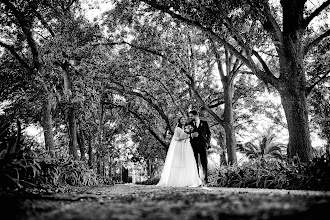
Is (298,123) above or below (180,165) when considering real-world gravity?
above

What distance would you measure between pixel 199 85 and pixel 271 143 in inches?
398

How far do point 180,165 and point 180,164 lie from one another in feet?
0.10

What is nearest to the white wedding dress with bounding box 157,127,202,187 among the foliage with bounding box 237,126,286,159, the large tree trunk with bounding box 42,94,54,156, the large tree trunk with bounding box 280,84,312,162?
the large tree trunk with bounding box 280,84,312,162

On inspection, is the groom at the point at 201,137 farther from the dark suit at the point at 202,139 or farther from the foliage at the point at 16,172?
the foliage at the point at 16,172

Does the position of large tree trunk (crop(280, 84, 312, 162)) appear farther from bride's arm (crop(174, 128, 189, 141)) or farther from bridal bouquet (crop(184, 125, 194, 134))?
bride's arm (crop(174, 128, 189, 141))

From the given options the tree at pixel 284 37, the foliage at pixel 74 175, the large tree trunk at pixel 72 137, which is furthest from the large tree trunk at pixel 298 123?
the large tree trunk at pixel 72 137

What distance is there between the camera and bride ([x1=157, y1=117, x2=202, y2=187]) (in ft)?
34.2

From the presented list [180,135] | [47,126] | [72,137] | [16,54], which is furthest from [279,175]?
[16,54]

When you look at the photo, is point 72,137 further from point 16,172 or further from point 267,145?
point 267,145

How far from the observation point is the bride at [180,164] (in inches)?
411

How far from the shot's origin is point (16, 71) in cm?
1488

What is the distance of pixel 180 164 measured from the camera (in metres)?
10.8

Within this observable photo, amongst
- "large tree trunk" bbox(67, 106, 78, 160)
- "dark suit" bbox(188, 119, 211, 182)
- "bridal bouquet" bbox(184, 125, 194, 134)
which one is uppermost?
"large tree trunk" bbox(67, 106, 78, 160)

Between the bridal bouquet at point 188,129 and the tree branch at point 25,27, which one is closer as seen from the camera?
the bridal bouquet at point 188,129
